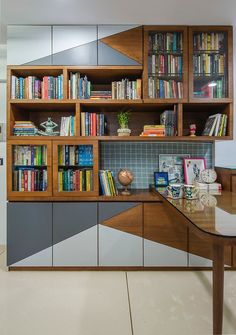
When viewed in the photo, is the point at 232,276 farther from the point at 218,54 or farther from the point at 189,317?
the point at 218,54

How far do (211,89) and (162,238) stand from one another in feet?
5.13

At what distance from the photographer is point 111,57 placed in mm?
2615

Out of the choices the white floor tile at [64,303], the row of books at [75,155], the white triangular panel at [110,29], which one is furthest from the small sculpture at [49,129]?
the white floor tile at [64,303]

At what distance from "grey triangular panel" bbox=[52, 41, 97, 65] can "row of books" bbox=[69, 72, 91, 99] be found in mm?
125

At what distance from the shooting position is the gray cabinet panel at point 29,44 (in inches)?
103

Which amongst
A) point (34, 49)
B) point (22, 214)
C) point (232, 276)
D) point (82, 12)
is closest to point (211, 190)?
point (232, 276)

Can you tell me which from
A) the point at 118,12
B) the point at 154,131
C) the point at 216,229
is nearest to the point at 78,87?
the point at 118,12

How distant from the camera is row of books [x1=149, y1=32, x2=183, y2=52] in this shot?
2.63 metres

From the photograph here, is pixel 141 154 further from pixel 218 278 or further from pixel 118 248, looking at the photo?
pixel 218 278

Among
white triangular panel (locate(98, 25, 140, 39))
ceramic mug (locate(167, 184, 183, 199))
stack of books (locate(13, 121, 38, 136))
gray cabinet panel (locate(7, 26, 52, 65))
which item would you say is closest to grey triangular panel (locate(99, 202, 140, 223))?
ceramic mug (locate(167, 184, 183, 199))

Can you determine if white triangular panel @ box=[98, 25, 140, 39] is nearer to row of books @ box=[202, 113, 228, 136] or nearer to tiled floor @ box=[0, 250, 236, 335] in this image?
row of books @ box=[202, 113, 228, 136]

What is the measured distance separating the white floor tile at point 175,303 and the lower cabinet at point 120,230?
0.24 m

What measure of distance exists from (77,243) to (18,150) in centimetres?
111

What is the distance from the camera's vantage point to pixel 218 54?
262cm
